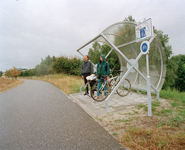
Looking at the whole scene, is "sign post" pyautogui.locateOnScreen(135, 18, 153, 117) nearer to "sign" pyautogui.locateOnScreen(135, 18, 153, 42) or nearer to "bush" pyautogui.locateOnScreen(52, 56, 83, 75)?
"sign" pyautogui.locateOnScreen(135, 18, 153, 42)

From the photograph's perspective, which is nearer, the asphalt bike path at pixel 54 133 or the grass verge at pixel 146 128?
the grass verge at pixel 146 128

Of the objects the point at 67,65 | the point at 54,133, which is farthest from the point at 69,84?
the point at 67,65

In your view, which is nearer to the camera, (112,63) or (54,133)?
(54,133)

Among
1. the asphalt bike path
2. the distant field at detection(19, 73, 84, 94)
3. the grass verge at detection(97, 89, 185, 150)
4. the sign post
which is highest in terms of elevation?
the sign post

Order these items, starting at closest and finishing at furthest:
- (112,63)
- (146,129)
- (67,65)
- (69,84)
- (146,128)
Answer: (146,129)
(146,128)
(69,84)
(112,63)
(67,65)

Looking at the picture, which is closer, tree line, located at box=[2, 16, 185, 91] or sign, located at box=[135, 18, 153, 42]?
sign, located at box=[135, 18, 153, 42]

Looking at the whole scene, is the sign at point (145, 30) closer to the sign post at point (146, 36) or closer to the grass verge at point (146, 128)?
the sign post at point (146, 36)

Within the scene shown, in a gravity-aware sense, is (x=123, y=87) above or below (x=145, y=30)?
below

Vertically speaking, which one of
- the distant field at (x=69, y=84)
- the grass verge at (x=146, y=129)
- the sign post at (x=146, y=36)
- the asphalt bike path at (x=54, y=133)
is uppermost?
the sign post at (x=146, y=36)

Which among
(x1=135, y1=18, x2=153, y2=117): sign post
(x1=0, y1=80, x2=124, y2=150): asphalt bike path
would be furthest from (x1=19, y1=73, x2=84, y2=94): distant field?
(x1=135, y1=18, x2=153, y2=117): sign post

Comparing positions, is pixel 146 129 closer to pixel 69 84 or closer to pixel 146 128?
pixel 146 128

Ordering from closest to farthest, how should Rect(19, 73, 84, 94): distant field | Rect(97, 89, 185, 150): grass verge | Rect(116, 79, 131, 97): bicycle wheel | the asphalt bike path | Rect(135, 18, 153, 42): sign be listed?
Rect(97, 89, 185, 150): grass verge
the asphalt bike path
Rect(135, 18, 153, 42): sign
Rect(116, 79, 131, 97): bicycle wheel
Rect(19, 73, 84, 94): distant field

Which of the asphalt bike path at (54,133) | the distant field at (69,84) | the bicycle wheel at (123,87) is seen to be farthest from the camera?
the distant field at (69,84)

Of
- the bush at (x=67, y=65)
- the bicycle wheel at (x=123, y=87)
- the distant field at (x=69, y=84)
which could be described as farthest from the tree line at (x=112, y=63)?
the distant field at (x=69, y=84)
